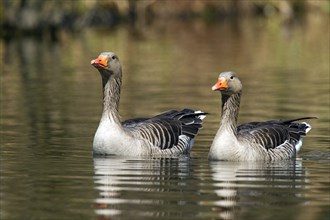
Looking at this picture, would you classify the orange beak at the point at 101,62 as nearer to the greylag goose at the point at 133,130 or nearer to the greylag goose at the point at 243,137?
the greylag goose at the point at 133,130

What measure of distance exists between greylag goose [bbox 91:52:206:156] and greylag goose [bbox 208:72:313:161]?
1061 mm

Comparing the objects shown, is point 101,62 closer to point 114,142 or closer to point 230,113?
point 114,142

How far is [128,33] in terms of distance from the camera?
65.4 metres

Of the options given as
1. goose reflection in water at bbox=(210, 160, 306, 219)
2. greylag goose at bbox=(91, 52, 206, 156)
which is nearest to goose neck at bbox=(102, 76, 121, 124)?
greylag goose at bbox=(91, 52, 206, 156)

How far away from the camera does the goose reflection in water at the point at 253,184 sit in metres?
13.4

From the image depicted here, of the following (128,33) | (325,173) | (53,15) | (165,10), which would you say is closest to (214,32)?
(128,33)

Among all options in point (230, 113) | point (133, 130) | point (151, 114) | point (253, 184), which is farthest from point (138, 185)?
point (151, 114)

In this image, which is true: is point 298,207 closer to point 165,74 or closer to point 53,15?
point 165,74

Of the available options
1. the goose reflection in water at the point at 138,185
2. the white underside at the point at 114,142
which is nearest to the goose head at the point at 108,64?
the white underside at the point at 114,142

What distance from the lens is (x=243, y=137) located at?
58.3 feet

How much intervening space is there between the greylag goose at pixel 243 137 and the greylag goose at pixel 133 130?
1.06 meters

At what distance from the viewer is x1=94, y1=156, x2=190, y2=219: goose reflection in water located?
13.1 meters

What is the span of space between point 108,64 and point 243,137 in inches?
103

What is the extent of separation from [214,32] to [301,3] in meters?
31.1
